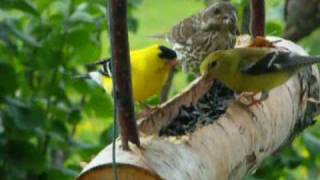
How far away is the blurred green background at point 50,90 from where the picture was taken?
3.63 m

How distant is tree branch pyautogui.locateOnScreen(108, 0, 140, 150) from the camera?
7.23 ft

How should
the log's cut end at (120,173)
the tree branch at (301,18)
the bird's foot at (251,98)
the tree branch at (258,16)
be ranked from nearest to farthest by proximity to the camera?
the log's cut end at (120,173)
the bird's foot at (251,98)
the tree branch at (258,16)
the tree branch at (301,18)

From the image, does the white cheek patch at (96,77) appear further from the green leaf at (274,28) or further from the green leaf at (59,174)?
the green leaf at (274,28)

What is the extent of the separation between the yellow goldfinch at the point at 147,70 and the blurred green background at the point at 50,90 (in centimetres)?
23

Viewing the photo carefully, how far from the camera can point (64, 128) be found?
12.6 feet

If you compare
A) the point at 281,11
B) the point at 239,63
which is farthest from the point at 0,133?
the point at 281,11

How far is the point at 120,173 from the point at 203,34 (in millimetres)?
1981

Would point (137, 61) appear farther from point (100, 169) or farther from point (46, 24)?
point (100, 169)

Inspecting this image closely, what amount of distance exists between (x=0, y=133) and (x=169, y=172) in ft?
5.59

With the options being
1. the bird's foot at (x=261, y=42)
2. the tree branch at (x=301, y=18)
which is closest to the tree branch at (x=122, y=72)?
the bird's foot at (x=261, y=42)

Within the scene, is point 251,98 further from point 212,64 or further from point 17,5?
point 17,5

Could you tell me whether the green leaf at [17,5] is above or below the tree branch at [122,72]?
above

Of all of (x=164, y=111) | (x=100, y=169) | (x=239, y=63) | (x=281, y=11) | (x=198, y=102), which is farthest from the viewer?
(x=281, y=11)

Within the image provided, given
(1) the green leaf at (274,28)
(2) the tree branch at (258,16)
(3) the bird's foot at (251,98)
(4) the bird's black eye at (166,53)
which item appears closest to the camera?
(3) the bird's foot at (251,98)
